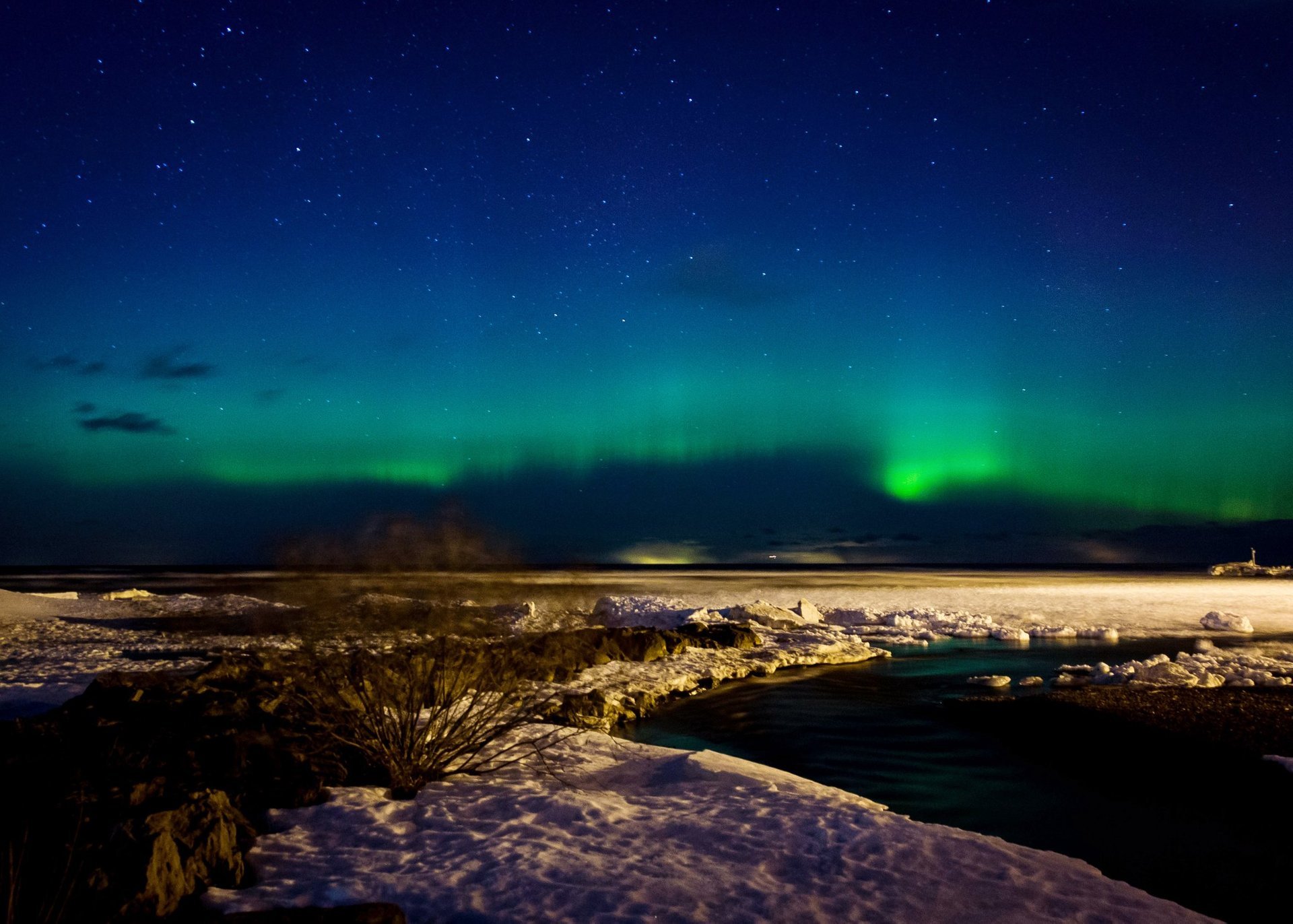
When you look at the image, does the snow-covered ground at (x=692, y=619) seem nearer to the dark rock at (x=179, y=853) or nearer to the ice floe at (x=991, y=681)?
the dark rock at (x=179, y=853)

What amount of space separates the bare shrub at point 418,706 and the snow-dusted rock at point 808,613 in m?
18.3

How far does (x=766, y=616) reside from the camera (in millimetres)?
25219

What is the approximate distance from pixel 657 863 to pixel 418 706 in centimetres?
288

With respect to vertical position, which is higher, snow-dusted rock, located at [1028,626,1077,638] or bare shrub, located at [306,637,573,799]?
bare shrub, located at [306,637,573,799]

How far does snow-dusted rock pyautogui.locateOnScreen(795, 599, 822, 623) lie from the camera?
86.3 feet

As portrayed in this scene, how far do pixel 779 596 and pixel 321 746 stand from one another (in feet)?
113

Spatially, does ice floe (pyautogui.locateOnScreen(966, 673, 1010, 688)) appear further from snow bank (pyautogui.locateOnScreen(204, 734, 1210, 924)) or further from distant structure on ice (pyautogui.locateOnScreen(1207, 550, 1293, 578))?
distant structure on ice (pyautogui.locateOnScreen(1207, 550, 1293, 578))

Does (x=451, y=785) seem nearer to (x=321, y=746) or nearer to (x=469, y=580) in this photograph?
(x=321, y=746)

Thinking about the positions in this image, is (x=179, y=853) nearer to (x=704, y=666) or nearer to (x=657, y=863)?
(x=657, y=863)

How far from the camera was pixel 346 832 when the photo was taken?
681cm

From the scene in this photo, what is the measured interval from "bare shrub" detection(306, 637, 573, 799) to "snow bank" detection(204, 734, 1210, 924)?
34 centimetres

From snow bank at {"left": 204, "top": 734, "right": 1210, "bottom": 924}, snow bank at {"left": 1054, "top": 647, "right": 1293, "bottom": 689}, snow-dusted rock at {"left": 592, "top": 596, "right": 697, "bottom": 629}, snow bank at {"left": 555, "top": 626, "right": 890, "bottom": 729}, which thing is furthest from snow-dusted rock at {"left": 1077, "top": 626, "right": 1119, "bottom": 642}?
Answer: snow bank at {"left": 204, "top": 734, "right": 1210, "bottom": 924}

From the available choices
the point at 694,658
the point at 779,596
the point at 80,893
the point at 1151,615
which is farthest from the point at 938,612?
the point at 80,893

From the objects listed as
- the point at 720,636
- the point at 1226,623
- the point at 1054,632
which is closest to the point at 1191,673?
the point at 1054,632
